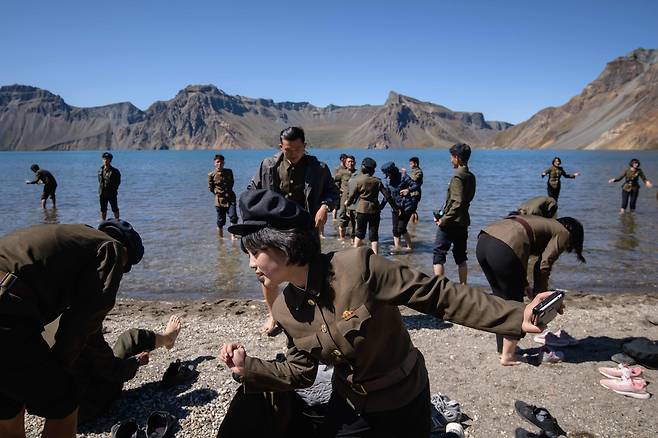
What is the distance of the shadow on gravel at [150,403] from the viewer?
436 cm

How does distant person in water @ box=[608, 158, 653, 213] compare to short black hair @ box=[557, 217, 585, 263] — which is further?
distant person in water @ box=[608, 158, 653, 213]

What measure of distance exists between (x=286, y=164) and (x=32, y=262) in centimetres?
360

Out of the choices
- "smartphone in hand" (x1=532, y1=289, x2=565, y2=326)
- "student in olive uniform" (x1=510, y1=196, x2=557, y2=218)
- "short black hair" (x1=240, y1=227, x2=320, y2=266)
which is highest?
"short black hair" (x1=240, y1=227, x2=320, y2=266)

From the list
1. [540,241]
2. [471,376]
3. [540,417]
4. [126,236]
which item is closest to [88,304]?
[126,236]

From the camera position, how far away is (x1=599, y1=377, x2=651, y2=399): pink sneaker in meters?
4.79

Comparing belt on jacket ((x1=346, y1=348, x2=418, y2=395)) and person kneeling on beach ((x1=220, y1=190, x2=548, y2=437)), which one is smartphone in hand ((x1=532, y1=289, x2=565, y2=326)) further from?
belt on jacket ((x1=346, y1=348, x2=418, y2=395))

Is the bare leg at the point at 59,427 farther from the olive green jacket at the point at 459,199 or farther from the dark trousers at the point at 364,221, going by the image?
the dark trousers at the point at 364,221

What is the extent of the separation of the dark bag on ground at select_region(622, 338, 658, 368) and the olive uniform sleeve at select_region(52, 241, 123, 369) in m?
5.60

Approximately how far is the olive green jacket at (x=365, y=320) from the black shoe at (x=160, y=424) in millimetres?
2070

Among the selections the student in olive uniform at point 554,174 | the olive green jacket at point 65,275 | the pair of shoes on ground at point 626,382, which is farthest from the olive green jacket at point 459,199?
the student in olive uniform at point 554,174

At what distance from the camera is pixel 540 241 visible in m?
4.97

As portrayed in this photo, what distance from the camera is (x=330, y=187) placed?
6121 millimetres

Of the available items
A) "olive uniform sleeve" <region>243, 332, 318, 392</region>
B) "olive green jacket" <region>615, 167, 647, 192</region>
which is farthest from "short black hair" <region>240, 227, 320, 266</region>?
"olive green jacket" <region>615, 167, 647, 192</region>

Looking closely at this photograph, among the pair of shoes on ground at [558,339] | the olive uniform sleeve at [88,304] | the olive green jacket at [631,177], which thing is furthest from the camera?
the olive green jacket at [631,177]
